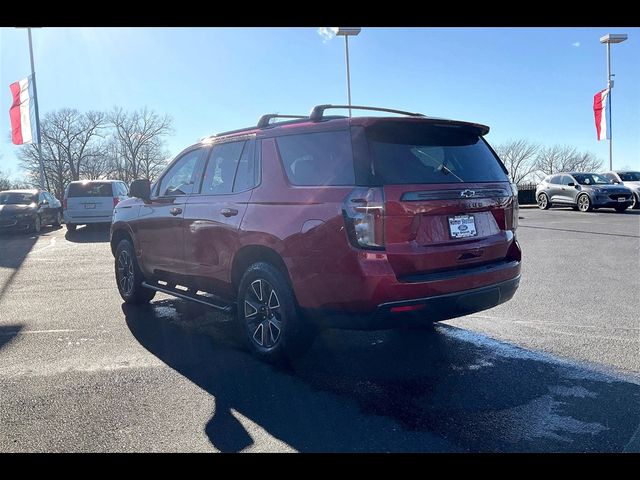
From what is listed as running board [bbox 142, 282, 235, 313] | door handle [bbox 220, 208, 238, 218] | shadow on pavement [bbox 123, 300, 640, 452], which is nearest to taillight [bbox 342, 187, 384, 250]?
shadow on pavement [bbox 123, 300, 640, 452]

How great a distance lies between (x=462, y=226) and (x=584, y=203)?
61.4 feet

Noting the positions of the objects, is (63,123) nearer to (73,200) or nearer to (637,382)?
(73,200)

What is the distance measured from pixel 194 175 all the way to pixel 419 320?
9.44 feet

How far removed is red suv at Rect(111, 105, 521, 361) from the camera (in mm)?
3473

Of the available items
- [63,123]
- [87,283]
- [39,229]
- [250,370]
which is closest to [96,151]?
[63,123]

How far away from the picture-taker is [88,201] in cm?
1614

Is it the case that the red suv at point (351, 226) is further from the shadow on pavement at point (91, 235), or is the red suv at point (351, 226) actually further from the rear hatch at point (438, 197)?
the shadow on pavement at point (91, 235)

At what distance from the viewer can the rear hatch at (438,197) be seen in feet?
11.4

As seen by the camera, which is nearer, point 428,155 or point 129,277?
point 428,155

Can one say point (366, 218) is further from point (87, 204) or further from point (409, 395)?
point (87, 204)

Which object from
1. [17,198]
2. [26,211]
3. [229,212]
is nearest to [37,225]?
[26,211]

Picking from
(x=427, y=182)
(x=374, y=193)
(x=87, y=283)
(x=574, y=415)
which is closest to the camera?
(x=574, y=415)

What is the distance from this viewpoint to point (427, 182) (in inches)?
144

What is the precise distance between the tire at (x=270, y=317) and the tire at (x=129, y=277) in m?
2.28
